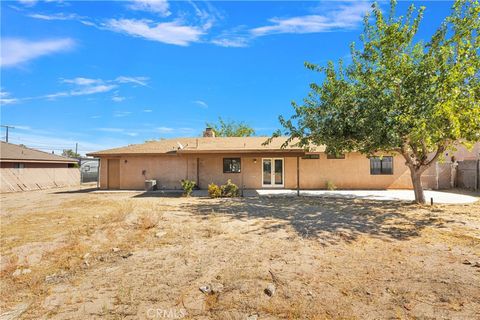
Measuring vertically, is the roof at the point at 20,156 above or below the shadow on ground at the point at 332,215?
above

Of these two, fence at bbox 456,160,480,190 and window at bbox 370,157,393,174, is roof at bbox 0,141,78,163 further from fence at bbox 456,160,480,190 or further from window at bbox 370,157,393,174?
fence at bbox 456,160,480,190

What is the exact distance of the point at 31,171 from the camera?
2055 cm

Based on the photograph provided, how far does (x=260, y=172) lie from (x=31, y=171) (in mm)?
17928

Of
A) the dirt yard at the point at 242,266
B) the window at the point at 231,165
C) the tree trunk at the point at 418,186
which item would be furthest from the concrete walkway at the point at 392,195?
the dirt yard at the point at 242,266

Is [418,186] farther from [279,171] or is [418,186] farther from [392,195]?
[279,171]

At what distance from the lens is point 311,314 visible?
3.48 m

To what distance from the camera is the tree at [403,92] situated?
340 inches

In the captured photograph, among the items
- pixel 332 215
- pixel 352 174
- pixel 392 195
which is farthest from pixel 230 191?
pixel 392 195

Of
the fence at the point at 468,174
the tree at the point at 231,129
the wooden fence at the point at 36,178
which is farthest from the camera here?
the tree at the point at 231,129

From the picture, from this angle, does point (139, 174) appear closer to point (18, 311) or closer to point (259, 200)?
point (259, 200)

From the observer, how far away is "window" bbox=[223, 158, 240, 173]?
1752 centimetres

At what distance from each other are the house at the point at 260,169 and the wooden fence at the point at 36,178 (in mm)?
7137

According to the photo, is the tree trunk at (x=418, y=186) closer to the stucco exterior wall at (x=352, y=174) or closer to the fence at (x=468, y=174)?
the stucco exterior wall at (x=352, y=174)

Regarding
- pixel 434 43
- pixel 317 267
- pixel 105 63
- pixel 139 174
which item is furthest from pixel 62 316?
pixel 105 63
